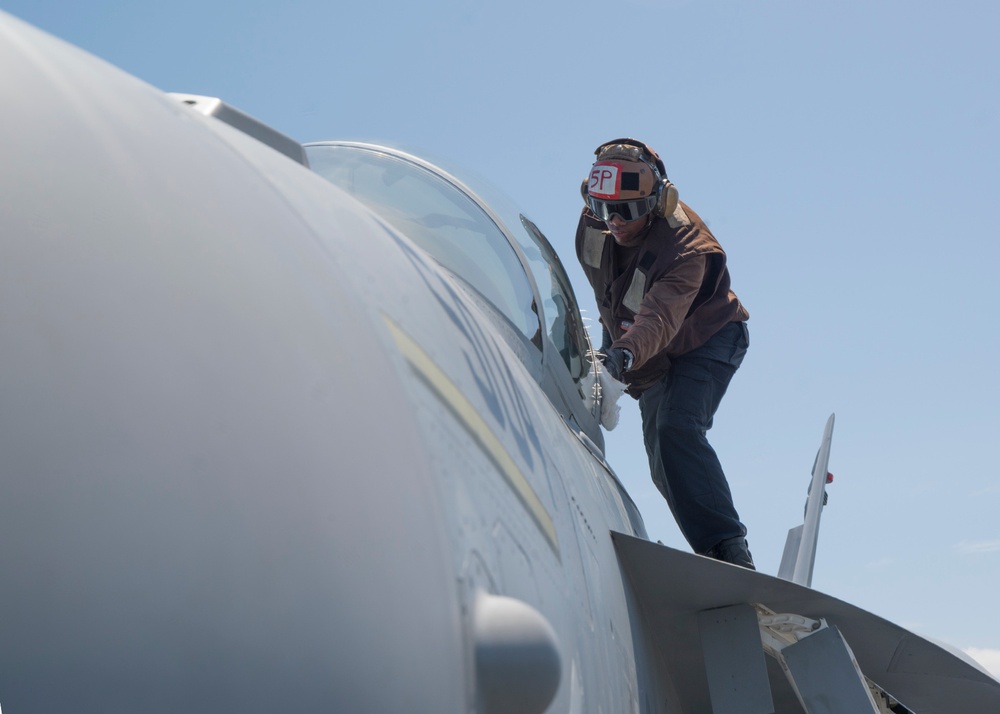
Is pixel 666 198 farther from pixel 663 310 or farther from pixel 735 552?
pixel 735 552

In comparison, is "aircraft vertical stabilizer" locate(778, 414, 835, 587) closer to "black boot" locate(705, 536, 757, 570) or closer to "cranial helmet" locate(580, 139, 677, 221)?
"black boot" locate(705, 536, 757, 570)

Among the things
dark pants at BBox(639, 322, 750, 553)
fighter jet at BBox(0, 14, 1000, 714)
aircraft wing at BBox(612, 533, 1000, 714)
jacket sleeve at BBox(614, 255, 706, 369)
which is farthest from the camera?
dark pants at BBox(639, 322, 750, 553)

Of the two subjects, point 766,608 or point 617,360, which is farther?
point 617,360

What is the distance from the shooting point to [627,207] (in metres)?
4.30

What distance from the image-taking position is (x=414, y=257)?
5.58 feet

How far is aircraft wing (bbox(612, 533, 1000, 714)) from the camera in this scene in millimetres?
2785

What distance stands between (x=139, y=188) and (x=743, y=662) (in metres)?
2.37

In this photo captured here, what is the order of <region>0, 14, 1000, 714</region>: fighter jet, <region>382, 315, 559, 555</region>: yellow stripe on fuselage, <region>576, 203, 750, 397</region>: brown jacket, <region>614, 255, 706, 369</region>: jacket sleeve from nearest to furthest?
<region>0, 14, 1000, 714</region>: fighter jet → <region>382, 315, 559, 555</region>: yellow stripe on fuselage → <region>614, 255, 706, 369</region>: jacket sleeve → <region>576, 203, 750, 397</region>: brown jacket

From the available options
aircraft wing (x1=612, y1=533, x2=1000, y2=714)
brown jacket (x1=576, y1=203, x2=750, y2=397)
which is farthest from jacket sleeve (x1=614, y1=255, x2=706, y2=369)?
aircraft wing (x1=612, y1=533, x2=1000, y2=714)

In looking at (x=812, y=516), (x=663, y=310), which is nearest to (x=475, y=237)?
(x=663, y=310)

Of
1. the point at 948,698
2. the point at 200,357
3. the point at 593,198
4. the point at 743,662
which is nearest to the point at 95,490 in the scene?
the point at 200,357

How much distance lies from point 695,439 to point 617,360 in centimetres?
73

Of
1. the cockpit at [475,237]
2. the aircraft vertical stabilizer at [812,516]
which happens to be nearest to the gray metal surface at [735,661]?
the cockpit at [475,237]

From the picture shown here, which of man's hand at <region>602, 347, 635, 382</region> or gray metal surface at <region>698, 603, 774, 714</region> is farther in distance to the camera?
man's hand at <region>602, 347, 635, 382</region>
